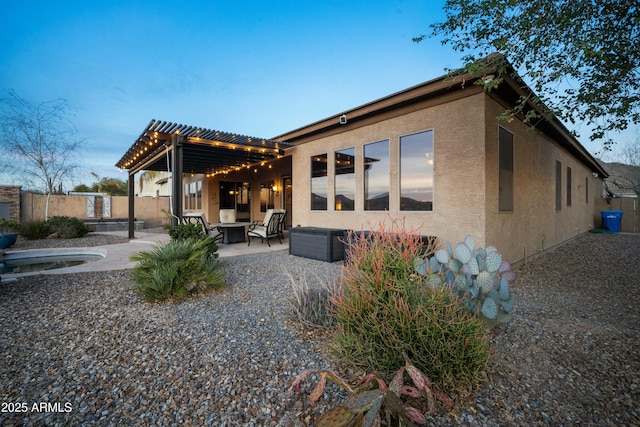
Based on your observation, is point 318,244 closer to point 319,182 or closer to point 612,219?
point 319,182

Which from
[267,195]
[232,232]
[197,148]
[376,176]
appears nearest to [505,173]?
[376,176]

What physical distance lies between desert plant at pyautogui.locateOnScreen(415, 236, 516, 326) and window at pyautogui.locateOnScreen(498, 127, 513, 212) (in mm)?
3317

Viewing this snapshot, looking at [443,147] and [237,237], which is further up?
[443,147]

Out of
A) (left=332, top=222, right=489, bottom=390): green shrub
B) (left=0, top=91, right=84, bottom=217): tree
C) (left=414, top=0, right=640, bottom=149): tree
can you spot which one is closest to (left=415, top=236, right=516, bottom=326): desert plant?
(left=332, top=222, right=489, bottom=390): green shrub

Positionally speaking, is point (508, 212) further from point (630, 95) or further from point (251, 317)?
point (251, 317)

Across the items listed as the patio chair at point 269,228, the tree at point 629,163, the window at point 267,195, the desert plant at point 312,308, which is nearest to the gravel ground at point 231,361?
the desert plant at point 312,308

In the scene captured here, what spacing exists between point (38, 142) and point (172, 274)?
1313 cm

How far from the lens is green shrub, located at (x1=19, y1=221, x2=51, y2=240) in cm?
923

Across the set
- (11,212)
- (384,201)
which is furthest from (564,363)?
(11,212)

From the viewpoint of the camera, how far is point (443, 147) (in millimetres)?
4965

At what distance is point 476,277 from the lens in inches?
85.8

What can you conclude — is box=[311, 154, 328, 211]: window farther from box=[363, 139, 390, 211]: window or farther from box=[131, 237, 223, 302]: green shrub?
box=[131, 237, 223, 302]: green shrub

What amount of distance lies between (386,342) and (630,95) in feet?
15.7

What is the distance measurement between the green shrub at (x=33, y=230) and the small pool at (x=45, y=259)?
326 cm
